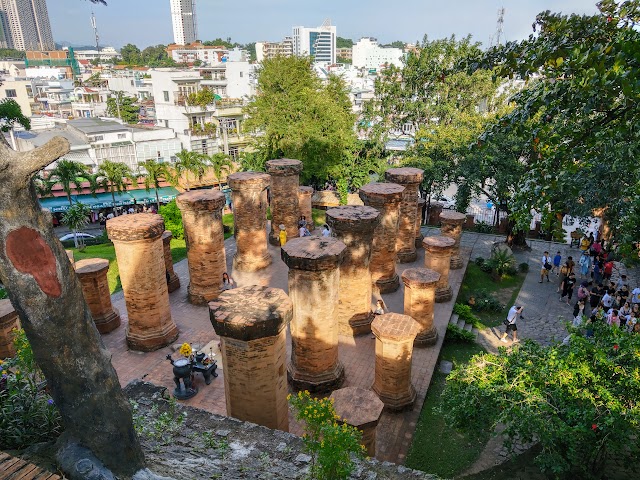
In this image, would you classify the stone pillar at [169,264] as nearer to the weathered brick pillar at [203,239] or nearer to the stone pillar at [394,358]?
the weathered brick pillar at [203,239]

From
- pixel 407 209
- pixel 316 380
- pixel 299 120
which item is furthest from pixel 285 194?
pixel 316 380

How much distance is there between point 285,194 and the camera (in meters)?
17.9

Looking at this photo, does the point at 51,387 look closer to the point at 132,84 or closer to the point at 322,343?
the point at 322,343

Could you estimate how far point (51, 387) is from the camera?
4371 millimetres

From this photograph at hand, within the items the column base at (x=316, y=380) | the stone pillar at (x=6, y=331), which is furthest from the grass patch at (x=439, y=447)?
the stone pillar at (x=6, y=331)

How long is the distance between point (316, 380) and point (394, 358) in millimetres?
1730

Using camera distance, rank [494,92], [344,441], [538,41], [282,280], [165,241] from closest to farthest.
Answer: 1. [344,441]
2. [538,41]
3. [165,241]
4. [282,280]
5. [494,92]

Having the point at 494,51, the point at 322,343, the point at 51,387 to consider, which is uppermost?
the point at 494,51

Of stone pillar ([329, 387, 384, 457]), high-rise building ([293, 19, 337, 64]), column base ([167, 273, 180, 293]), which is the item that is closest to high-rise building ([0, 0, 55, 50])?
high-rise building ([293, 19, 337, 64])

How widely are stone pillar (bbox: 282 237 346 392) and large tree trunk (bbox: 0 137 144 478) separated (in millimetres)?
4911

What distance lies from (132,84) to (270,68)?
4224 cm

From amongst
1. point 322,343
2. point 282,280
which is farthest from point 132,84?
point 322,343

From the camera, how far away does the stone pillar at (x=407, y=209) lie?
1589 cm

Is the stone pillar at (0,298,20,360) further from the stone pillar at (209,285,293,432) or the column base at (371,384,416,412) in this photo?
the column base at (371,384,416,412)
